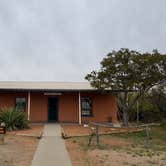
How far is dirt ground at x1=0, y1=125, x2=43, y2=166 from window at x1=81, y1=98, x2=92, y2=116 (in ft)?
31.9

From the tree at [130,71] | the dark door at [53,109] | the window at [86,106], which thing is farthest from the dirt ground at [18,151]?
the window at [86,106]

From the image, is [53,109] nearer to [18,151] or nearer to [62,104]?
[62,104]

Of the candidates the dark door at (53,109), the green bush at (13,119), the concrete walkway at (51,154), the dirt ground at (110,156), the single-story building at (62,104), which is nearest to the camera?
the concrete walkway at (51,154)

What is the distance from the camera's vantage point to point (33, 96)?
2488 cm

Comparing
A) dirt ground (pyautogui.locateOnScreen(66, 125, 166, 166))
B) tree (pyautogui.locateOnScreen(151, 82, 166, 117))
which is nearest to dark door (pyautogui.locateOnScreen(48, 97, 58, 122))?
tree (pyautogui.locateOnScreen(151, 82, 166, 117))

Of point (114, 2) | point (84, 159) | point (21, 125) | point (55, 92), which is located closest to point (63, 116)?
point (55, 92)

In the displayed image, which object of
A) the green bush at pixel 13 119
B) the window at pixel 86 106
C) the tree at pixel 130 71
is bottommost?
the green bush at pixel 13 119

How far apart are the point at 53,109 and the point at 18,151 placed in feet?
44.6

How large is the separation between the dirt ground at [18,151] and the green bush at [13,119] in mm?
3664

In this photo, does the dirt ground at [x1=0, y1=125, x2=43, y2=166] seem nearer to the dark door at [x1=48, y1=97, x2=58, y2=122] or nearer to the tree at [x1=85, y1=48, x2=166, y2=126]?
the tree at [x1=85, y1=48, x2=166, y2=126]

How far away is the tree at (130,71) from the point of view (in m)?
19.1

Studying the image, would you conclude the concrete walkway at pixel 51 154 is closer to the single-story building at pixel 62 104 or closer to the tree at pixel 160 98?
the single-story building at pixel 62 104

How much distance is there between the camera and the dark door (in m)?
24.9

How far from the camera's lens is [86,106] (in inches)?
987
